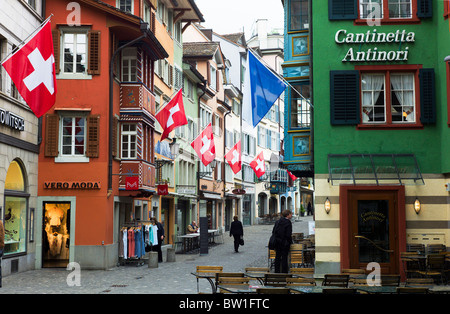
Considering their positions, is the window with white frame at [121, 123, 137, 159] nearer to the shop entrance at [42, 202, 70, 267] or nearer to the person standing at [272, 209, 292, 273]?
the shop entrance at [42, 202, 70, 267]

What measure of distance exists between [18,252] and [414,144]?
1328 cm

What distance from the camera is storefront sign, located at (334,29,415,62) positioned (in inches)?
790

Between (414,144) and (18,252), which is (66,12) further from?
(414,144)

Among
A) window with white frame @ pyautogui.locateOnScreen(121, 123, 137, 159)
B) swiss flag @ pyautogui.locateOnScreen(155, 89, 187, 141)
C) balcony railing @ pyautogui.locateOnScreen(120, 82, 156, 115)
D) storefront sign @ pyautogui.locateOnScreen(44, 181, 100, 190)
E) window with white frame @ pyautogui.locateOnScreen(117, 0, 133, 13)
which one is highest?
window with white frame @ pyautogui.locateOnScreen(117, 0, 133, 13)

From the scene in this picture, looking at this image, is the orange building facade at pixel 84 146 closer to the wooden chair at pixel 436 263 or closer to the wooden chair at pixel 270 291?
the wooden chair at pixel 436 263

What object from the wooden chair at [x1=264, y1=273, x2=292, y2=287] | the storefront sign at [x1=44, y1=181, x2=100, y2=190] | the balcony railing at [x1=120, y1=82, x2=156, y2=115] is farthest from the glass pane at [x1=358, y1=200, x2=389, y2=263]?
the balcony railing at [x1=120, y1=82, x2=156, y2=115]

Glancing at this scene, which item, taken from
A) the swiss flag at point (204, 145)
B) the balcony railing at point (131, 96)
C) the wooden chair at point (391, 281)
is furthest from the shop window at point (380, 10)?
the swiss flag at point (204, 145)

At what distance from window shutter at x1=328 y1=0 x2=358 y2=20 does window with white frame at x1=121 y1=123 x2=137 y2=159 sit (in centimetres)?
992

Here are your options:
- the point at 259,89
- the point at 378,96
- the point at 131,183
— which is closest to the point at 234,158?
the point at 131,183

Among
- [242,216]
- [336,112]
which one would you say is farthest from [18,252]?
[242,216]

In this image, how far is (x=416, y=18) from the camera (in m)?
20.2

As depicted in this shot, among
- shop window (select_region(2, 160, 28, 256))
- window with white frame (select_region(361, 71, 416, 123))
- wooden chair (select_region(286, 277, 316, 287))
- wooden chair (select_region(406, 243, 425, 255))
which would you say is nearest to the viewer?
wooden chair (select_region(286, 277, 316, 287))

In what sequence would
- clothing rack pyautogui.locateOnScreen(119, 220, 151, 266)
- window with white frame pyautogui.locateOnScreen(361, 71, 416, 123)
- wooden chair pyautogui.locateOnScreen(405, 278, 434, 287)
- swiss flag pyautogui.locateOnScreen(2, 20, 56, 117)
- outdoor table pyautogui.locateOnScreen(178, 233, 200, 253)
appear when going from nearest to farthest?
wooden chair pyautogui.locateOnScreen(405, 278, 434, 287) < swiss flag pyautogui.locateOnScreen(2, 20, 56, 117) < window with white frame pyautogui.locateOnScreen(361, 71, 416, 123) < clothing rack pyautogui.locateOnScreen(119, 220, 151, 266) < outdoor table pyautogui.locateOnScreen(178, 233, 200, 253)
